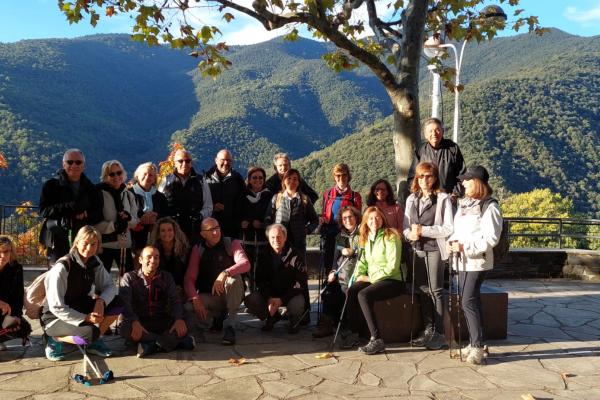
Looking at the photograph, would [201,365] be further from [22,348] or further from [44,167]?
[44,167]

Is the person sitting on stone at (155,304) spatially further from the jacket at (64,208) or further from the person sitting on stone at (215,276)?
the jacket at (64,208)

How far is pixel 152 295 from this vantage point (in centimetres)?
499

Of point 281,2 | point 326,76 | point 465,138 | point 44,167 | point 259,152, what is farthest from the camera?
point 326,76

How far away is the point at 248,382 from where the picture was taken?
13.7ft

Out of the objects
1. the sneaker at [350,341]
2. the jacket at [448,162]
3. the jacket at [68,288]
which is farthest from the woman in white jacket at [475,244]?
the jacket at [68,288]

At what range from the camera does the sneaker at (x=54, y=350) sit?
15.3 ft

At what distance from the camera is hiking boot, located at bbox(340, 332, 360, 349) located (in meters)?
5.06

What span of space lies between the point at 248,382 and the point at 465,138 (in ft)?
117

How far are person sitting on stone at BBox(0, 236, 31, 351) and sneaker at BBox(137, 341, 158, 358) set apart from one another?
1008 millimetres

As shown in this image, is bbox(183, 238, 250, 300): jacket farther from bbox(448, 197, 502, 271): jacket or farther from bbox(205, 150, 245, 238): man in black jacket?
bbox(448, 197, 502, 271): jacket

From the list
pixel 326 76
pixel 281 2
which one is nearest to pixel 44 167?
pixel 281 2

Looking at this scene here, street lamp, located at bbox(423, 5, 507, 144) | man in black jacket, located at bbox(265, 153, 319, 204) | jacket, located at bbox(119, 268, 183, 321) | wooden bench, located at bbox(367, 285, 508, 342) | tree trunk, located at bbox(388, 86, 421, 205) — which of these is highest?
street lamp, located at bbox(423, 5, 507, 144)

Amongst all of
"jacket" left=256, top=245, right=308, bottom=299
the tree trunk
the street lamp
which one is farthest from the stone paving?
the street lamp

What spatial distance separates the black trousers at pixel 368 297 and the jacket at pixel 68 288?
6.95ft
